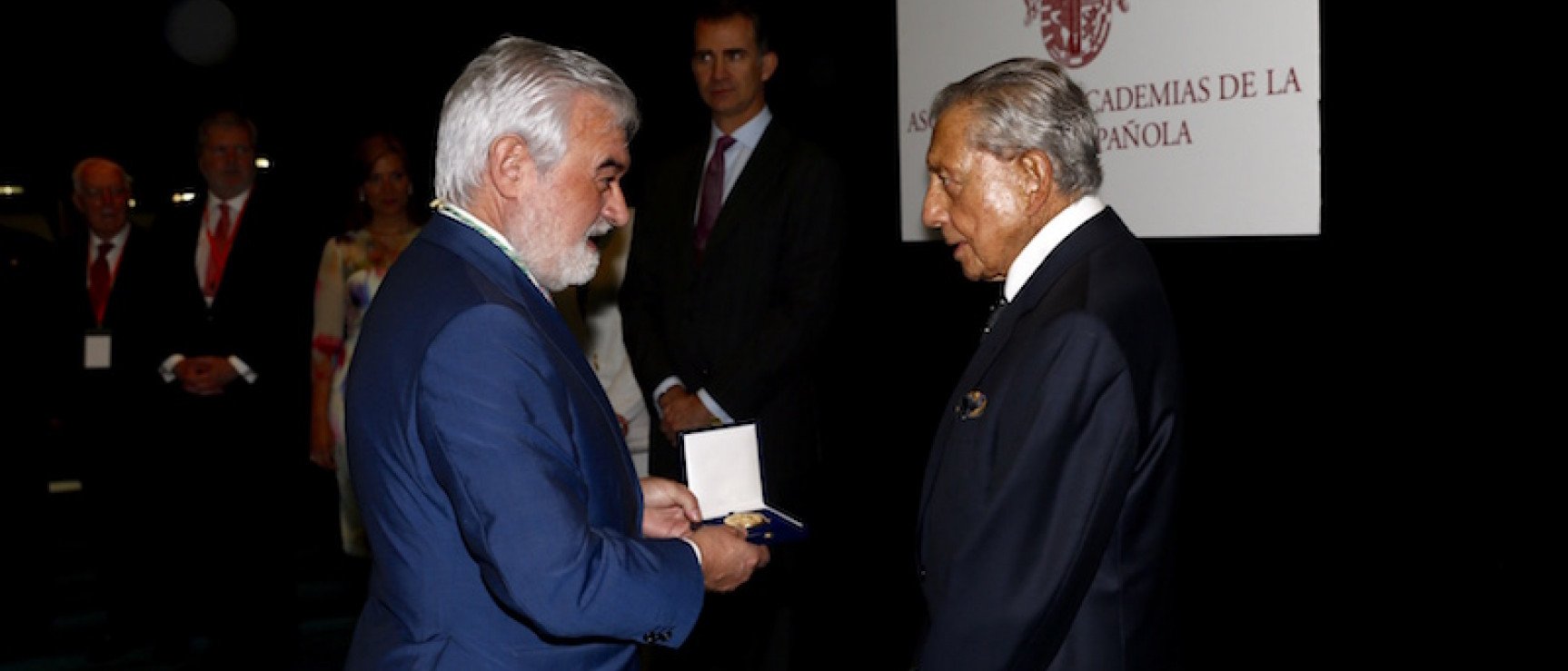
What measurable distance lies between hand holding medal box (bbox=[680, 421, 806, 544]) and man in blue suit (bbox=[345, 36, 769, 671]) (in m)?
0.47

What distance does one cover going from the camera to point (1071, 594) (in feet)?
5.33

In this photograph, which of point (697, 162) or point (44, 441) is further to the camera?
point (44, 441)

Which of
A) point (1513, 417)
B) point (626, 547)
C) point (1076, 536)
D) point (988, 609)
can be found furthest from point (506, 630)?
point (1513, 417)

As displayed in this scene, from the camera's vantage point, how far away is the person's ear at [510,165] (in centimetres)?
161

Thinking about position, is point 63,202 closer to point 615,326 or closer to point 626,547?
point 615,326

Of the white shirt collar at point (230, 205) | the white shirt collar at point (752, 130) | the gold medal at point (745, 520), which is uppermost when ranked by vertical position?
the white shirt collar at point (752, 130)

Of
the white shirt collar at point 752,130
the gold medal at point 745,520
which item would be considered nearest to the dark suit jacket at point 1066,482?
the gold medal at point 745,520

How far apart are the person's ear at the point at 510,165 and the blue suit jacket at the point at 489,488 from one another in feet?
0.23

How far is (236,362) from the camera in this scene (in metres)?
4.04

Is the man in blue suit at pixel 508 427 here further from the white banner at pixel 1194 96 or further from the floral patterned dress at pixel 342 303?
the floral patterned dress at pixel 342 303

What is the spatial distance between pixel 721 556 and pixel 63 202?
4650 millimetres

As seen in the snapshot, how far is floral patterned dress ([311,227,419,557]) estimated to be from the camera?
4098 mm

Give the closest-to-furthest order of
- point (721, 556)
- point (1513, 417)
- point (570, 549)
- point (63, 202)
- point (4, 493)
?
point (570, 549)
point (721, 556)
point (1513, 417)
point (4, 493)
point (63, 202)

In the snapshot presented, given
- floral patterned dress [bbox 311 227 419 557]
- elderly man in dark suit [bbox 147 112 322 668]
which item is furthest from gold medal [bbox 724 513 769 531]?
elderly man in dark suit [bbox 147 112 322 668]
